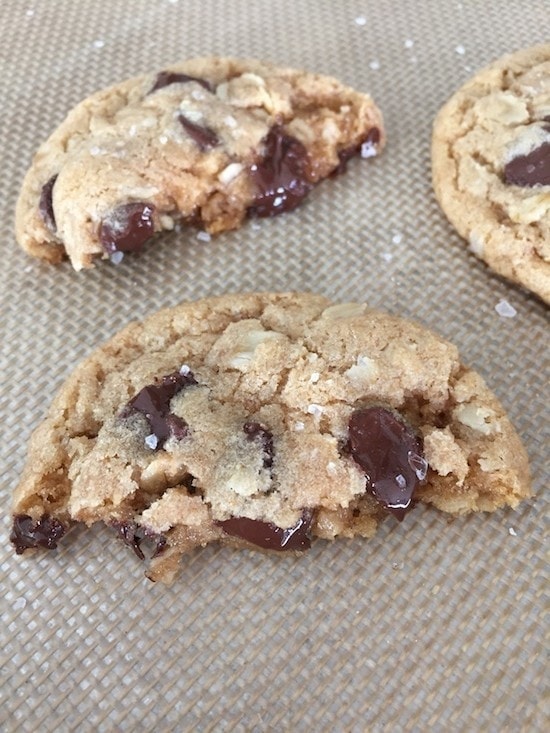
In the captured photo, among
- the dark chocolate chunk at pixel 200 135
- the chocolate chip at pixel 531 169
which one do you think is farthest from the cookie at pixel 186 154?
the chocolate chip at pixel 531 169

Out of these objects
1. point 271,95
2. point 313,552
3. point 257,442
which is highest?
point 271,95

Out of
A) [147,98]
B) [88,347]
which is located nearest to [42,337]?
[88,347]

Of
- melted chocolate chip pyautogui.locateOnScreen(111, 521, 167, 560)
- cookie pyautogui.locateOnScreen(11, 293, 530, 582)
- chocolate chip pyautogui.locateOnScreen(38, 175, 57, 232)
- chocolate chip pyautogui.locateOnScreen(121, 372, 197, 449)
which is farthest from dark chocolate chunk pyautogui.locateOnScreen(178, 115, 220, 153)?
melted chocolate chip pyautogui.locateOnScreen(111, 521, 167, 560)

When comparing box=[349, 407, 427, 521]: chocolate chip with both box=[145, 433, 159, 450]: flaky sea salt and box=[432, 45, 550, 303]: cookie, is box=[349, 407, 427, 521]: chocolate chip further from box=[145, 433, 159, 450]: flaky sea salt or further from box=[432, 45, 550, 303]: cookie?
box=[432, 45, 550, 303]: cookie

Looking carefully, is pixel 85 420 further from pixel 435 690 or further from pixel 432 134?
pixel 432 134

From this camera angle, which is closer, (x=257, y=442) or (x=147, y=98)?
(x=257, y=442)

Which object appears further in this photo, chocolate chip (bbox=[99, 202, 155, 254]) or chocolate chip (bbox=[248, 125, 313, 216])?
chocolate chip (bbox=[248, 125, 313, 216])
